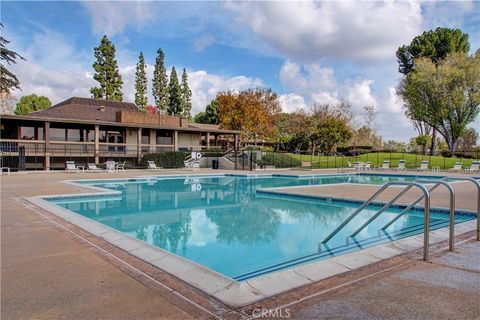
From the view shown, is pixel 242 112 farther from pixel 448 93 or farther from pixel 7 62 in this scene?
pixel 7 62

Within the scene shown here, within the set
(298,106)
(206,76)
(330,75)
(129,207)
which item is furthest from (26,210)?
(298,106)

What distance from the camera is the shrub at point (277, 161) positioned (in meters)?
31.0

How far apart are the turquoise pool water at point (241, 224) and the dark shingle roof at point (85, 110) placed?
17.8m

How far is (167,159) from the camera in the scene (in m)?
29.1

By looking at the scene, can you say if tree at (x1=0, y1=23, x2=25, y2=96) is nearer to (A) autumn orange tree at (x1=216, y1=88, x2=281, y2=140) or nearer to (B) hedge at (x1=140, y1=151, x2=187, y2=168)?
(B) hedge at (x1=140, y1=151, x2=187, y2=168)

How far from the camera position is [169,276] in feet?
12.8

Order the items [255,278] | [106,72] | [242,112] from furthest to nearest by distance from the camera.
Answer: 1. [106,72]
2. [242,112]
3. [255,278]

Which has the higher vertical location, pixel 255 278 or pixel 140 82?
pixel 140 82

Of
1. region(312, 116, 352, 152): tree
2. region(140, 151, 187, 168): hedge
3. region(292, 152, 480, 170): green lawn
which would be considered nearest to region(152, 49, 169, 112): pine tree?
region(312, 116, 352, 152): tree

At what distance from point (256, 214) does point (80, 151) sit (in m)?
21.0

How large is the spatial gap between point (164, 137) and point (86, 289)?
30721mm

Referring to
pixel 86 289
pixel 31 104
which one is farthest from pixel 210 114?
pixel 86 289

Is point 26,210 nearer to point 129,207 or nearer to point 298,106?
point 129,207

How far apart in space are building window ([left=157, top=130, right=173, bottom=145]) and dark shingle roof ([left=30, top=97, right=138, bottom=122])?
169 inches
